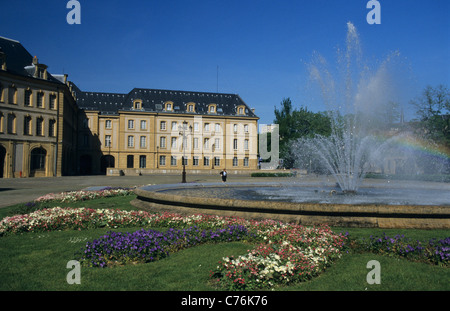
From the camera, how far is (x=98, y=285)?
483 centimetres

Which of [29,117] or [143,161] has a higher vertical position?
[29,117]

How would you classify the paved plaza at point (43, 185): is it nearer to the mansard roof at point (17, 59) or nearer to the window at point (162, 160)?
the mansard roof at point (17, 59)

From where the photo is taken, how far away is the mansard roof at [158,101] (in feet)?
206

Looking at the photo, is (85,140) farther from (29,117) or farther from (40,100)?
(29,117)

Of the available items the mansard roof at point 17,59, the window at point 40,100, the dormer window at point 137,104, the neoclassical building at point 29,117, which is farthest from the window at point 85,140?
the window at point 40,100

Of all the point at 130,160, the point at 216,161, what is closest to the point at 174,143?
the point at 130,160

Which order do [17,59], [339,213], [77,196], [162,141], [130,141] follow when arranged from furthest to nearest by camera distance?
1. [162,141]
2. [130,141]
3. [17,59]
4. [77,196]
5. [339,213]

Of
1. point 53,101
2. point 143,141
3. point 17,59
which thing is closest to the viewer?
point 17,59

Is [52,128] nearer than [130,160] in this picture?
Yes

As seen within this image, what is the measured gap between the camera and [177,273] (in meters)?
5.35

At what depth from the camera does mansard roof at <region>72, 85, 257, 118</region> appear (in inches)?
→ 2474

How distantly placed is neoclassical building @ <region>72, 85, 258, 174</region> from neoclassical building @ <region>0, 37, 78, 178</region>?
1367 cm

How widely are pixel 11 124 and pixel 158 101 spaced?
27374 mm
